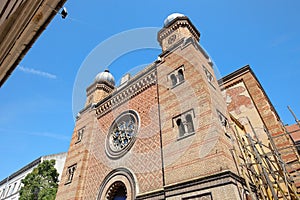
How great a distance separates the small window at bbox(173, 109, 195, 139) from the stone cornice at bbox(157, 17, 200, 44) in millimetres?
5926

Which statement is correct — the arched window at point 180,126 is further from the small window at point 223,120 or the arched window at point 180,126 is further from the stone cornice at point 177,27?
the stone cornice at point 177,27

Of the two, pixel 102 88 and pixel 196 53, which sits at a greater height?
pixel 102 88

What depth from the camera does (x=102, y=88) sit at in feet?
49.9

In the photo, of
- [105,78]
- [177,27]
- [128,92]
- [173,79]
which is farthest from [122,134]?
[177,27]

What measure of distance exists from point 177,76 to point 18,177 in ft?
93.1

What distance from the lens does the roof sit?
155 centimetres

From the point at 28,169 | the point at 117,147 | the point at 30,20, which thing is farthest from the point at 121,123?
the point at 28,169

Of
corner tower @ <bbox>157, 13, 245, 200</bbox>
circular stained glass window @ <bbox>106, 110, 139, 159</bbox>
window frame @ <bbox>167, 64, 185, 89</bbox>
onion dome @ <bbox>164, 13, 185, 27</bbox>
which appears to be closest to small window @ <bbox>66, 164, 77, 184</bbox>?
circular stained glass window @ <bbox>106, 110, 139, 159</bbox>

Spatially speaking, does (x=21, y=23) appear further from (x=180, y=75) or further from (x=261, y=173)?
(x=261, y=173)

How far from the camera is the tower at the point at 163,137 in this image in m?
6.43

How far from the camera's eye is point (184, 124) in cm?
769

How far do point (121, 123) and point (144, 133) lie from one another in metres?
2.35

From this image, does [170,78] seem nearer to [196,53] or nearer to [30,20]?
[196,53]

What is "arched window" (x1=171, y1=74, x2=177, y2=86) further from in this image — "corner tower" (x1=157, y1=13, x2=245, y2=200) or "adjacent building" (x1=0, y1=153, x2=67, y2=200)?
"adjacent building" (x1=0, y1=153, x2=67, y2=200)
